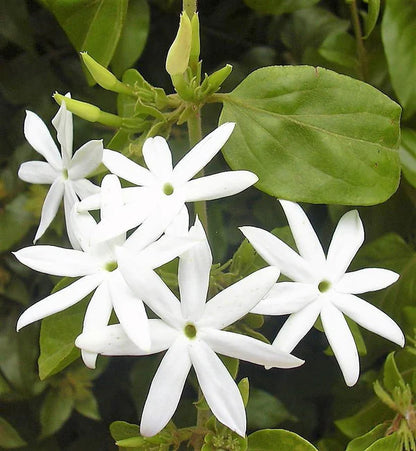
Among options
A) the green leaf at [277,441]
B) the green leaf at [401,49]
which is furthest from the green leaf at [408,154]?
the green leaf at [277,441]

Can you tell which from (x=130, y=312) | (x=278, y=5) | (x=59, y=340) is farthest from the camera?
(x=278, y=5)

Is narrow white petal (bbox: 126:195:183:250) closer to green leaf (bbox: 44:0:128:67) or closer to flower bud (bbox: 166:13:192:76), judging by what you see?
flower bud (bbox: 166:13:192:76)

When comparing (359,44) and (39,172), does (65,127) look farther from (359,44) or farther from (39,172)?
(359,44)

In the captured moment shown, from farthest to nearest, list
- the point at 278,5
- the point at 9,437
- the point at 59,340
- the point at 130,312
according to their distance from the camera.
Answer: the point at 9,437
the point at 278,5
the point at 59,340
the point at 130,312

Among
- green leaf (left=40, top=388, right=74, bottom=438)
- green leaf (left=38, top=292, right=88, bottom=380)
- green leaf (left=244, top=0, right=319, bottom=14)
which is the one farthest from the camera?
green leaf (left=40, top=388, right=74, bottom=438)

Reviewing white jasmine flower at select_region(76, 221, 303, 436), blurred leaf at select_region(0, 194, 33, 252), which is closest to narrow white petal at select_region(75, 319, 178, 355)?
white jasmine flower at select_region(76, 221, 303, 436)

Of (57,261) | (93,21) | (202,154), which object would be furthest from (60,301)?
(93,21)

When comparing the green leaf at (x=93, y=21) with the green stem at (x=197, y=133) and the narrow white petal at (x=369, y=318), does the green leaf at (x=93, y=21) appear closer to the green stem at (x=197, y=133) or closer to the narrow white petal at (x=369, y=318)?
the green stem at (x=197, y=133)
